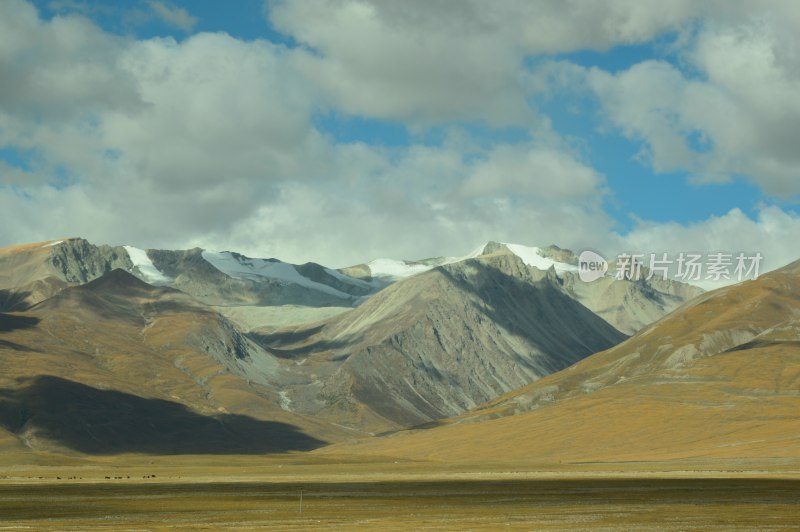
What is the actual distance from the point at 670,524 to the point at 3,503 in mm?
60839

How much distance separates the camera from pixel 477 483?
5153 inches

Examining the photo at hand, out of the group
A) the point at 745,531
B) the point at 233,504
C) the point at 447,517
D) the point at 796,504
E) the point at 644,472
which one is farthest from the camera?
the point at 644,472

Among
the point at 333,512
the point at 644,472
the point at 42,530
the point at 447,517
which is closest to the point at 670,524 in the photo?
the point at 447,517

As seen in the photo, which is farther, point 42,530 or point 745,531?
point 42,530

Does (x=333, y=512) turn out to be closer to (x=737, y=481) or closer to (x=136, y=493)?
(x=136, y=493)

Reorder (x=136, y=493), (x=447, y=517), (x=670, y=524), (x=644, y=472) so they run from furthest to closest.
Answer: (x=644, y=472) < (x=136, y=493) < (x=447, y=517) < (x=670, y=524)

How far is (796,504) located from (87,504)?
60.6m

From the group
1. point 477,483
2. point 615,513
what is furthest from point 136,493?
point 615,513

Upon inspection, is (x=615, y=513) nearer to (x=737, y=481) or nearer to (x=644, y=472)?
(x=737, y=481)

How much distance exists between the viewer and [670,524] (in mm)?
70125

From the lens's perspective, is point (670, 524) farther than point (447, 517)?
No

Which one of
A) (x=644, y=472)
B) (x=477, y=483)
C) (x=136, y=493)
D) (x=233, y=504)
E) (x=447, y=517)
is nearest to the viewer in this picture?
(x=447, y=517)

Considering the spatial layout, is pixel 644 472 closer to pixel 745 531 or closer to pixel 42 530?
pixel 745 531

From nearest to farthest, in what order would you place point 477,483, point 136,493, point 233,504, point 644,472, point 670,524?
point 670,524 < point 233,504 < point 136,493 < point 477,483 < point 644,472
